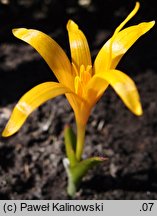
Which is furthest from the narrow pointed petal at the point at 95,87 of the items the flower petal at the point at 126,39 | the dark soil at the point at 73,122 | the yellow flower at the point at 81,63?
the dark soil at the point at 73,122

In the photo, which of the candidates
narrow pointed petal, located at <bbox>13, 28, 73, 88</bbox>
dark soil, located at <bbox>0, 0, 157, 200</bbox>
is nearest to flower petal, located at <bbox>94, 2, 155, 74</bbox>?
narrow pointed petal, located at <bbox>13, 28, 73, 88</bbox>

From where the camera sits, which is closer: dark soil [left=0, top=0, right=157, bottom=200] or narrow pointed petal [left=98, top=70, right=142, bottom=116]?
narrow pointed petal [left=98, top=70, right=142, bottom=116]

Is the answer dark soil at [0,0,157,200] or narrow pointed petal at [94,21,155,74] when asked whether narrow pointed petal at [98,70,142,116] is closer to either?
narrow pointed petal at [94,21,155,74]

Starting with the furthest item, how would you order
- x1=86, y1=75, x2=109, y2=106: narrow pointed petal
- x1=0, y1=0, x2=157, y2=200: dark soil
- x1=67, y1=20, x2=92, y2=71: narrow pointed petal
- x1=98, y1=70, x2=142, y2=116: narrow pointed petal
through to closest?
x1=0, y1=0, x2=157, y2=200: dark soil < x1=67, y1=20, x2=92, y2=71: narrow pointed petal < x1=86, y1=75, x2=109, y2=106: narrow pointed petal < x1=98, y1=70, x2=142, y2=116: narrow pointed petal

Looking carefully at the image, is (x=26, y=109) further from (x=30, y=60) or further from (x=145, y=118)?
(x=30, y=60)

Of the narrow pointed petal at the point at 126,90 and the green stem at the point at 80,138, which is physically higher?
the narrow pointed petal at the point at 126,90

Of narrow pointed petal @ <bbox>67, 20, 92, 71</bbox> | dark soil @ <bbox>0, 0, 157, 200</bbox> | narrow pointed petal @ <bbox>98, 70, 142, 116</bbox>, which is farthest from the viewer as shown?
dark soil @ <bbox>0, 0, 157, 200</bbox>

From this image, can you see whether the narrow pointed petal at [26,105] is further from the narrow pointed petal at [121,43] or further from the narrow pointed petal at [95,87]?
the narrow pointed petal at [121,43]
